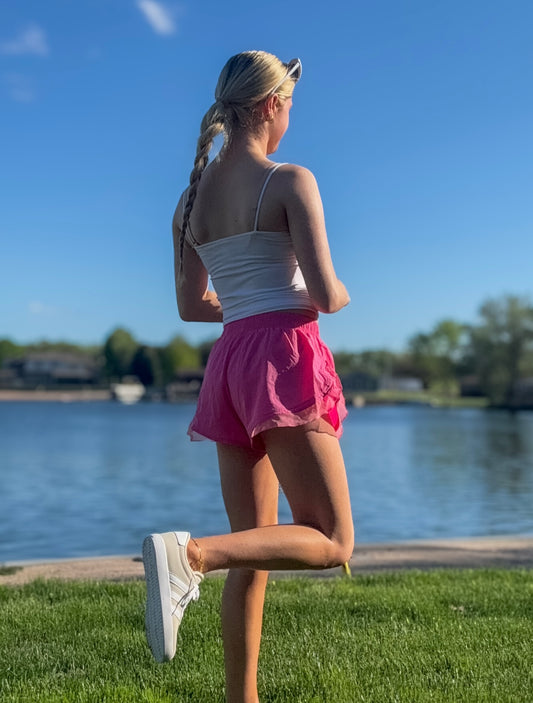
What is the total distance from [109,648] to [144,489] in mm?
18959

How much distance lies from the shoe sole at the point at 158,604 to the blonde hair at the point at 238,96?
3.40 feet

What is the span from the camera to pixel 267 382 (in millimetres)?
2564

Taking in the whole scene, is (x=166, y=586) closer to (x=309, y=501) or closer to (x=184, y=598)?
(x=184, y=598)

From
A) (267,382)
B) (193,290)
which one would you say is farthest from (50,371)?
(267,382)

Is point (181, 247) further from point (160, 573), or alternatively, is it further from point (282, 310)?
point (160, 573)

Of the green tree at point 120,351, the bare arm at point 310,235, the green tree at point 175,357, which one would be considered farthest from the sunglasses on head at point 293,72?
the green tree at point 120,351

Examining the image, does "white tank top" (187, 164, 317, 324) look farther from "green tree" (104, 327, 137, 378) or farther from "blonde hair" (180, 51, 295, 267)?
"green tree" (104, 327, 137, 378)

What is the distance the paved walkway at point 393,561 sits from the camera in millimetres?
5695

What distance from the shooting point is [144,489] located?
73.5 feet

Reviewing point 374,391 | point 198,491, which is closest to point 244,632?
point 198,491

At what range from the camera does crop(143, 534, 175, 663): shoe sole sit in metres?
2.35

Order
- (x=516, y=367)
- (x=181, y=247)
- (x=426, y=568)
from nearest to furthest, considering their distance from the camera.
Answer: (x=181, y=247)
(x=426, y=568)
(x=516, y=367)

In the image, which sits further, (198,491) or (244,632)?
(198,491)

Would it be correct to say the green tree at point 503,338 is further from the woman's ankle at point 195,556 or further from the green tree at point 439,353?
the woman's ankle at point 195,556
